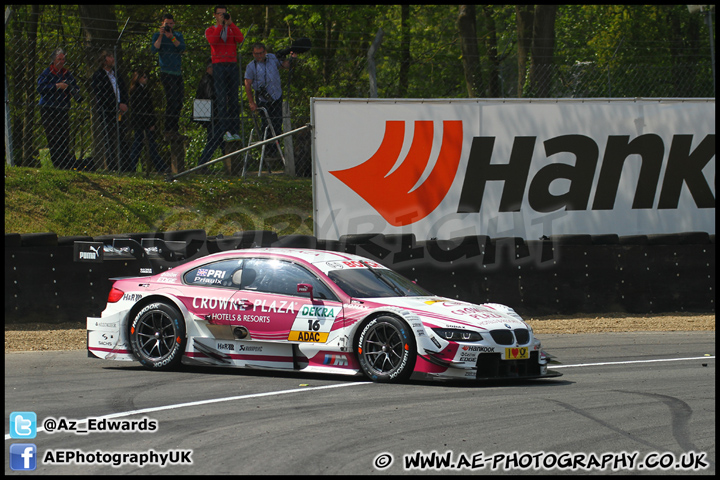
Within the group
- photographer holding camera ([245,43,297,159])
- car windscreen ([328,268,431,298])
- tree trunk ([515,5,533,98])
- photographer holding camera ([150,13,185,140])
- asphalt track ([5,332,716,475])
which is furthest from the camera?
tree trunk ([515,5,533,98])

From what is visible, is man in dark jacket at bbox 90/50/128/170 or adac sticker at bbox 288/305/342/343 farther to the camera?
man in dark jacket at bbox 90/50/128/170

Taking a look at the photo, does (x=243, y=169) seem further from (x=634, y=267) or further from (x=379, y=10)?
(x=379, y=10)

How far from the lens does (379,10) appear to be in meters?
31.1

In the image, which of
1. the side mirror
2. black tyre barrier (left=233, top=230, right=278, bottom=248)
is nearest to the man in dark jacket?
black tyre barrier (left=233, top=230, right=278, bottom=248)

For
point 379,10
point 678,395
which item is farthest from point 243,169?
point 379,10

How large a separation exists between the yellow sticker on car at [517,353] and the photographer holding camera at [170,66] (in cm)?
1025

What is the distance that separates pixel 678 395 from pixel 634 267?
576 centimetres

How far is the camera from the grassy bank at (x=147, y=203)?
1506 centimetres

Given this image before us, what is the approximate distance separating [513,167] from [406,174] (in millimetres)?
1895

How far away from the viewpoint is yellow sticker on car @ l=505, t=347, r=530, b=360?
7.55m

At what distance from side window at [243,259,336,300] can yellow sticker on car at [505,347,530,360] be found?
1.71 metres

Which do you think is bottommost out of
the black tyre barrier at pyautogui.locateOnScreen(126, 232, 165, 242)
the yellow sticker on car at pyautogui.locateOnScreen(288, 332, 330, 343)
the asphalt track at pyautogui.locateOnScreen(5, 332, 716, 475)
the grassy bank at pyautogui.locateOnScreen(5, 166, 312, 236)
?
the asphalt track at pyautogui.locateOnScreen(5, 332, 716, 475)

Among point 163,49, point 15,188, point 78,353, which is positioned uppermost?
point 163,49

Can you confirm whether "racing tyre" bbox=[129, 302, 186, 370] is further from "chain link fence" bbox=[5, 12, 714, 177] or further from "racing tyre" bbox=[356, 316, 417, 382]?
"chain link fence" bbox=[5, 12, 714, 177]
